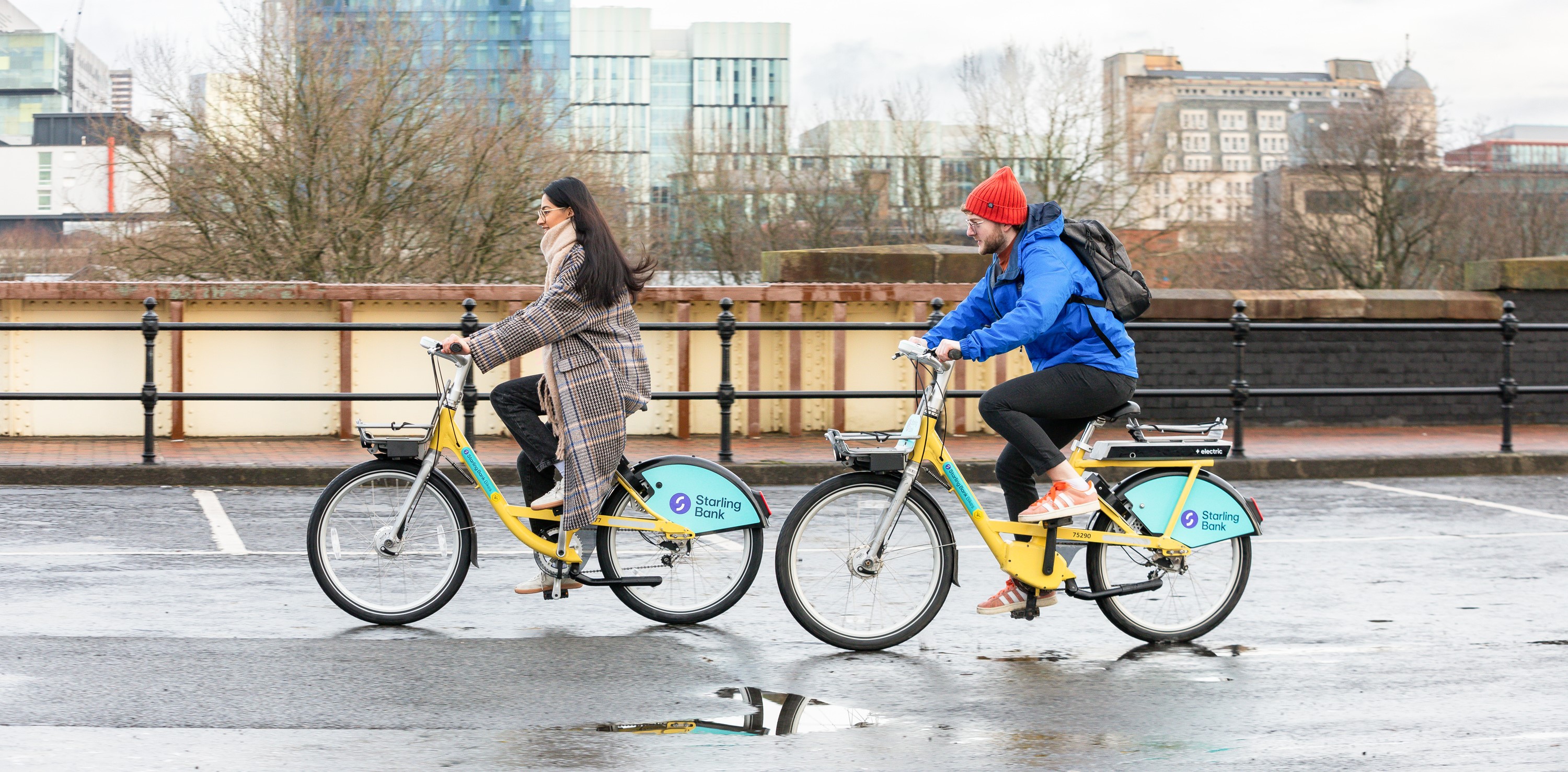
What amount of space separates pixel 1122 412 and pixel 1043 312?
572 millimetres

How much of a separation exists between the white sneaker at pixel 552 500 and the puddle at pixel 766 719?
1308 millimetres

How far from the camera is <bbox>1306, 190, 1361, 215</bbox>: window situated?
46.4m

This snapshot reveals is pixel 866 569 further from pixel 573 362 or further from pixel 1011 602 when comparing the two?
pixel 573 362

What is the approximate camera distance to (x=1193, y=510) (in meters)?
6.02

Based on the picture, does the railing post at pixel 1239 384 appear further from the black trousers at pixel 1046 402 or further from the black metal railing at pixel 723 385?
the black trousers at pixel 1046 402

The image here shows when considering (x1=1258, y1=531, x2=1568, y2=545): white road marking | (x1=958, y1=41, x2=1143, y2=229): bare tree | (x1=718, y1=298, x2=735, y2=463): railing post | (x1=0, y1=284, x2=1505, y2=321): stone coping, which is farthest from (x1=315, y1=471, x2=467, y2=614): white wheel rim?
(x1=958, y1=41, x2=1143, y2=229): bare tree

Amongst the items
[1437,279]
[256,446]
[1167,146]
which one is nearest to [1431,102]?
[1437,279]

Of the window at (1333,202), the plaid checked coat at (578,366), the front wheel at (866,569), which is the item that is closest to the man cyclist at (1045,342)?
the front wheel at (866,569)

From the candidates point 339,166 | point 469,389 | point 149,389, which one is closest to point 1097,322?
point 469,389

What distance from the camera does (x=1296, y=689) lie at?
5266 mm

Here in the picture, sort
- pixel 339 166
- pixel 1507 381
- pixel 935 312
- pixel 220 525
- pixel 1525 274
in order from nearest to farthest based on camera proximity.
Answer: pixel 220 525, pixel 935 312, pixel 1507 381, pixel 1525 274, pixel 339 166

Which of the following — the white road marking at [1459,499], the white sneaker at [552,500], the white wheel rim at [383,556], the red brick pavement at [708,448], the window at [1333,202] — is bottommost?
the white road marking at [1459,499]

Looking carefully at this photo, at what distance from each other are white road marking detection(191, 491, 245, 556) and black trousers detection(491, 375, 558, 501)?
7.91ft

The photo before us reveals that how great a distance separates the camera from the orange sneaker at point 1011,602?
5930 mm
